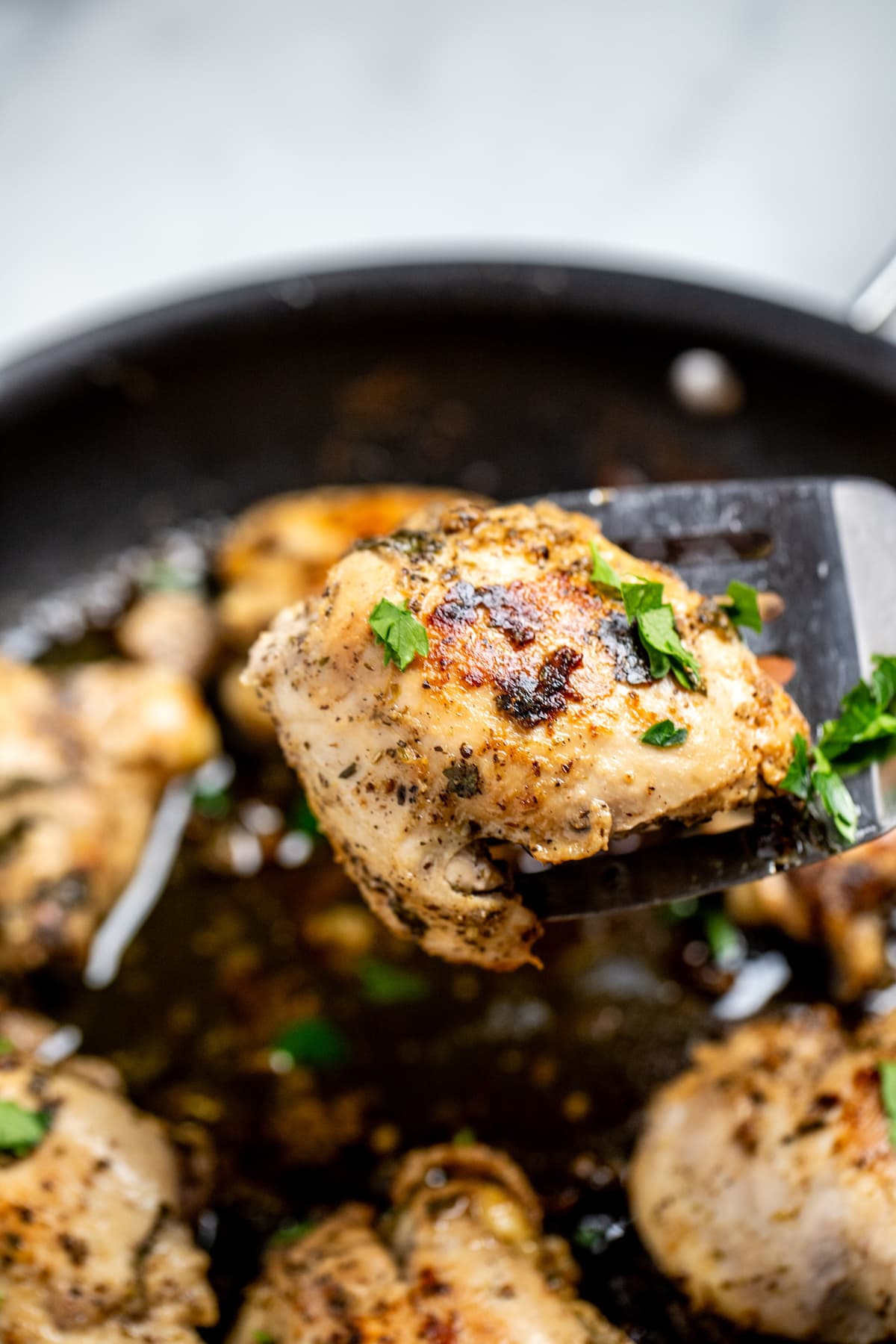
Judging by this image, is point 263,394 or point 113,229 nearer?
point 263,394

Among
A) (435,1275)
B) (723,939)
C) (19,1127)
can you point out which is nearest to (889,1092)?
(723,939)

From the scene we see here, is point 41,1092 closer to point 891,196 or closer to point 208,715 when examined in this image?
A: point 208,715

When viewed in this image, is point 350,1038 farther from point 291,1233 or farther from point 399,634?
point 399,634

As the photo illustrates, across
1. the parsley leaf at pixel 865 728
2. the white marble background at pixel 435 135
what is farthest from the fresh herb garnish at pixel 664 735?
the white marble background at pixel 435 135

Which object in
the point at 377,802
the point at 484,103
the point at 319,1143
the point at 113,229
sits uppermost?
the point at 484,103

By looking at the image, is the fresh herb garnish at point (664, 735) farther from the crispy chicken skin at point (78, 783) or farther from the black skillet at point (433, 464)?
the crispy chicken skin at point (78, 783)

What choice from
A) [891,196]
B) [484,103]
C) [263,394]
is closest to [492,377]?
[263,394]
